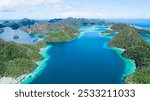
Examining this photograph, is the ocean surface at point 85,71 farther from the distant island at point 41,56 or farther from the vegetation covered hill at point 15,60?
the vegetation covered hill at point 15,60

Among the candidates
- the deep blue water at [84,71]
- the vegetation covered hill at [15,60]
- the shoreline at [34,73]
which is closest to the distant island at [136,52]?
the deep blue water at [84,71]

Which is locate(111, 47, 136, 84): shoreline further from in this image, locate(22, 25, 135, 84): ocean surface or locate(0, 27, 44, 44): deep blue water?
locate(0, 27, 44, 44): deep blue water

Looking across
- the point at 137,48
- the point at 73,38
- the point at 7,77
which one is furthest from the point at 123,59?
the point at 73,38

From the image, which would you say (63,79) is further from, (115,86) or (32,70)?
(115,86)

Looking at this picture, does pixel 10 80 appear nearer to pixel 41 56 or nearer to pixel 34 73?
pixel 34 73

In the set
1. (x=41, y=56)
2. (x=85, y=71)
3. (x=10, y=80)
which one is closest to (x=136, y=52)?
(x=85, y=71)

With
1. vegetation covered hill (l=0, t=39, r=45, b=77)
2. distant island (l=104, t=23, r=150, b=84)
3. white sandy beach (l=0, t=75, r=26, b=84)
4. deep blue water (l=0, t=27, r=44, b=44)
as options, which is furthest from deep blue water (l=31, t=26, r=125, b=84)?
deep blue water (l=0, t=27, r=44, b=44)

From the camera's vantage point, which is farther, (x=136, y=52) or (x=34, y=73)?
(x=136, y=52)
